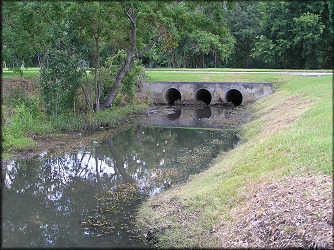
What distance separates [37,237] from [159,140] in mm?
8276

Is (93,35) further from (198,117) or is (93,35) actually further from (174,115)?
(198,117)

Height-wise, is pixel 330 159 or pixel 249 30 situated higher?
pixel 249 30

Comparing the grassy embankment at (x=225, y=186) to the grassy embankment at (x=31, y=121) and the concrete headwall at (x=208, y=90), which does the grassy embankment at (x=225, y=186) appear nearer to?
the grassy embankment at (x=31, y=121)

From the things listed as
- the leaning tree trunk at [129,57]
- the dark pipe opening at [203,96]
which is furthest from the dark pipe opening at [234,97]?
the leaning tree trunk at [129,57]

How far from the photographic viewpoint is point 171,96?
25812 millimetres

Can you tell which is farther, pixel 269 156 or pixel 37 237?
pixel 269 156

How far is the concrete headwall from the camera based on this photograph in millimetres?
22375

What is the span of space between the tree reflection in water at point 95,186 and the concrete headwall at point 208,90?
9.30 metres

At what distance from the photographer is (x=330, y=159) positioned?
19.2ft

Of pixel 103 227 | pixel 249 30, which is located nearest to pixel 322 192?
pixel 103 227

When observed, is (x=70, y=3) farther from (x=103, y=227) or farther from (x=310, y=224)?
(x=310, y=224)

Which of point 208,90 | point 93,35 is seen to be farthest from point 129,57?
point 208,90

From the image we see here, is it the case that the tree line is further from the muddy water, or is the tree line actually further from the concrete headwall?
the concrete headwall

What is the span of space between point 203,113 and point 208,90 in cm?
328
